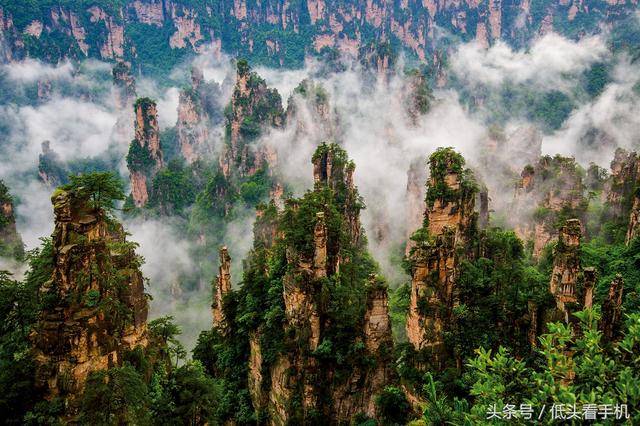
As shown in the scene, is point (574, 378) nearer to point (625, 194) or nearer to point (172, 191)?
point (625, 194)

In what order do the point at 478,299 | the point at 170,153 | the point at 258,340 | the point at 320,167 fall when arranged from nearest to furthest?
the point at 478,299 < the point at 258,340 < the point at 320,167 < the point at 170,153

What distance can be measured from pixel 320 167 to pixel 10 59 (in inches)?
4085

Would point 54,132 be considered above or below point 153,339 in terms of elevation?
above

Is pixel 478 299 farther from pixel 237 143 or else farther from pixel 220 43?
pixel 220 43

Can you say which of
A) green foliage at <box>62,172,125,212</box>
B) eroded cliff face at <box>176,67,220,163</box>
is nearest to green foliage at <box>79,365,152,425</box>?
green foliage at <box>62,172,125,212</box>

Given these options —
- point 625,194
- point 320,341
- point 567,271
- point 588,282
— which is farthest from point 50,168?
point 588,282

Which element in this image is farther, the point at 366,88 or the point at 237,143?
the point at 366,88

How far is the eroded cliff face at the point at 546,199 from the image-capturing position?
51.8 m

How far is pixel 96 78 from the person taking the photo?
456 ft

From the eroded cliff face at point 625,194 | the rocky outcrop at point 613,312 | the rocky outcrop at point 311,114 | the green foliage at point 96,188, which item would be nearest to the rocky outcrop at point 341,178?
the eroded cliff face at point 625,194

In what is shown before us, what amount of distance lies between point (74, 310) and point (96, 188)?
14.6 feet

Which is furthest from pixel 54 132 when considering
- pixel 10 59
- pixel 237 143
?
pixel 237 143

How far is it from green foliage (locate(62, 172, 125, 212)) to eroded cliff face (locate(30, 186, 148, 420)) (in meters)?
0.20

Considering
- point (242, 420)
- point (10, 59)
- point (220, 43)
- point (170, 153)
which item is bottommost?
point (242, 420)
